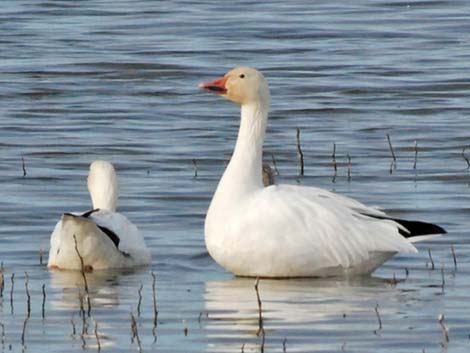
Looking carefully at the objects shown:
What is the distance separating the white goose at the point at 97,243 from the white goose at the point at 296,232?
55 cm

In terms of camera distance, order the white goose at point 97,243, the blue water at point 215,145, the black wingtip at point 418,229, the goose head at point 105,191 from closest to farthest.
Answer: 1. the blue water at point 215,145
2. the black wingtip at point 418,229
3. the white goose at point 97,243
4. the goose head at point 105,191

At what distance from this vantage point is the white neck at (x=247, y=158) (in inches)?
419

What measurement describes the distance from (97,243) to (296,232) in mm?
1142

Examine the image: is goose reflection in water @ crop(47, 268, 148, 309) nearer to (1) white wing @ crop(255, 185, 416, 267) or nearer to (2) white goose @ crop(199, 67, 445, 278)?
(2) white goose @ crop(199, 67, 445, 278)

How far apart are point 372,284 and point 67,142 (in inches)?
234

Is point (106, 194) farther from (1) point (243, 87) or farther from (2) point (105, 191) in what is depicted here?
(1) point (243, 87)

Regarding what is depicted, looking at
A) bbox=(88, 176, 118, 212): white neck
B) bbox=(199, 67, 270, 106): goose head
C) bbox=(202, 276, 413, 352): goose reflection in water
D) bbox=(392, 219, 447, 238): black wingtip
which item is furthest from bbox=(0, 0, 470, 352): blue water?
bbox=(199, 67, 270, 106): goose head

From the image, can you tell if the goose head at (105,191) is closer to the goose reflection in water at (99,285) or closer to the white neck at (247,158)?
the goose reflection in water at (99,285)

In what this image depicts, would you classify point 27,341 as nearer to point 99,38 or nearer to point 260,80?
point 260,80

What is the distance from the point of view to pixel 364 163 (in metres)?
14.5

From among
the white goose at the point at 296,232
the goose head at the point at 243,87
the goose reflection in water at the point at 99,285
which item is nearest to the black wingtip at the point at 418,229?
the white goose at the point at 296,232

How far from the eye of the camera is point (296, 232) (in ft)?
34.1

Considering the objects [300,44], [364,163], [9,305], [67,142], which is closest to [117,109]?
[67,142]

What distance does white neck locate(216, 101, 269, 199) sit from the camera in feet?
34.9
